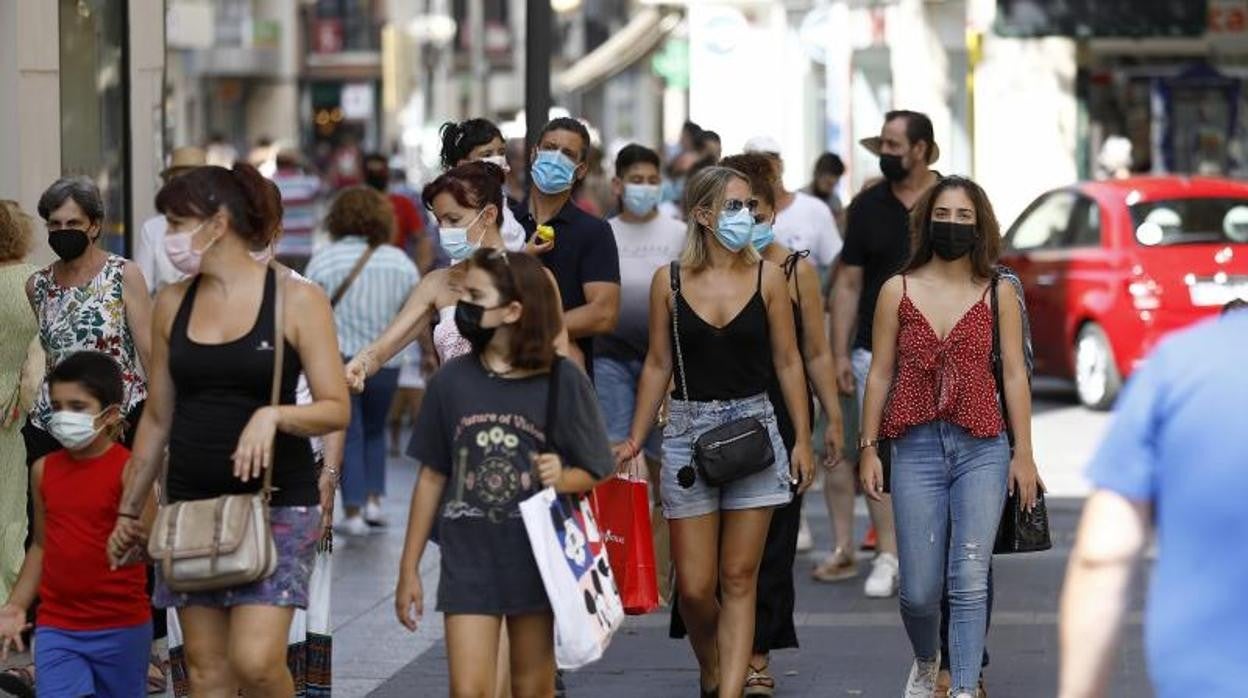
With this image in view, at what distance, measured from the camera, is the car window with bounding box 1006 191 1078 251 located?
1977 centimetres

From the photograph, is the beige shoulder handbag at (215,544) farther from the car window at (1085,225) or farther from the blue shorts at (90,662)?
the car window at (1085,225)

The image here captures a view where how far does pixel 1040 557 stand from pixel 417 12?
6481 centimetres

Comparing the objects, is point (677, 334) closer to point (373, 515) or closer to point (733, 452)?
point (733, 452)

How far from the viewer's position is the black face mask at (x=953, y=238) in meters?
8.20

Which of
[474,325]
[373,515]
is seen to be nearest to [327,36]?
[373,515]

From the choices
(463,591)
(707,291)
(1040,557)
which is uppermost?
(707,291)

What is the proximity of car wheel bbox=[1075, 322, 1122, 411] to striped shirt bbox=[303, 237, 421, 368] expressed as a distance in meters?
7.17

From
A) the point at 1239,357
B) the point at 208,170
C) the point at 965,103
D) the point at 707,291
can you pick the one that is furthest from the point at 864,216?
the point at 965,103

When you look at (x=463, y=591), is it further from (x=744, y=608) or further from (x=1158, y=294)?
(x=1158, y=294)

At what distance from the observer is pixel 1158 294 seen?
18.6 meters

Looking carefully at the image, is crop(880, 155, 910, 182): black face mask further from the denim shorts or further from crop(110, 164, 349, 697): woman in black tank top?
crop(110, 164, 349, 697): woman in black tank top

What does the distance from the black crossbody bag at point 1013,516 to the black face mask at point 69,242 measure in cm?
287

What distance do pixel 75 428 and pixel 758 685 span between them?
9.64 ft

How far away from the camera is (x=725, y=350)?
848 centimetres
